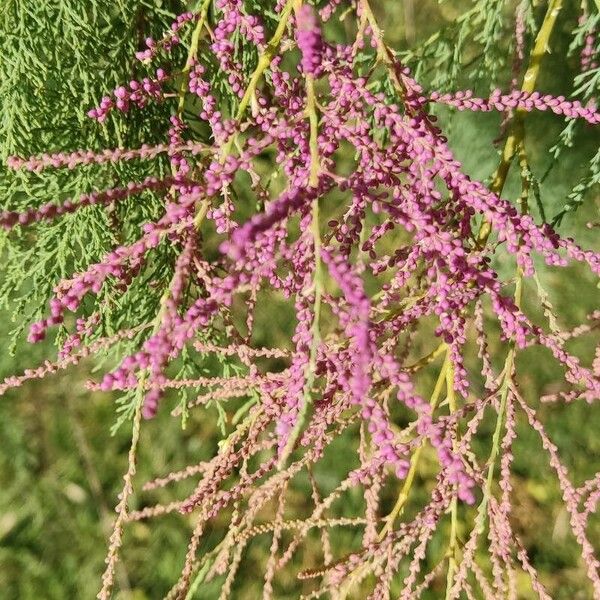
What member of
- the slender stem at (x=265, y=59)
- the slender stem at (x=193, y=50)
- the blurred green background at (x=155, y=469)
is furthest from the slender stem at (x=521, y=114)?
the blurred green background at (x=155, y=469)

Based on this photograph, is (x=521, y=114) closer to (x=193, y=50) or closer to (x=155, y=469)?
(x=193, y=50)

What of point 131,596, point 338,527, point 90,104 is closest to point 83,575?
point 131,596

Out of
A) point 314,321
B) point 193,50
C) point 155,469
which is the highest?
point 193,50

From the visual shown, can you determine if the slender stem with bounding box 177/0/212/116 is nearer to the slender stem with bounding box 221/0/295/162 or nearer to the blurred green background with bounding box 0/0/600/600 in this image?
the slender stem with bounding box 221/0/295/162

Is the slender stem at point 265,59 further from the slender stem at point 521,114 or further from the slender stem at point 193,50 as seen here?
the slender stem at point 521,114

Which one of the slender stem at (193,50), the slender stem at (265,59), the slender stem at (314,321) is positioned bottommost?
the slender stem at (314,321)

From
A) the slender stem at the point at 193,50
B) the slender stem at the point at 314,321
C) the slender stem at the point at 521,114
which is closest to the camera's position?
the slender stem at the point at 314,321

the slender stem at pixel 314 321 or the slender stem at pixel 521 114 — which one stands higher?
the slender stem at pixel 521 114

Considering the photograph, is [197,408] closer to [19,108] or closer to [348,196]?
[348,196]

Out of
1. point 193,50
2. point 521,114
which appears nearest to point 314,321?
point 193,50
